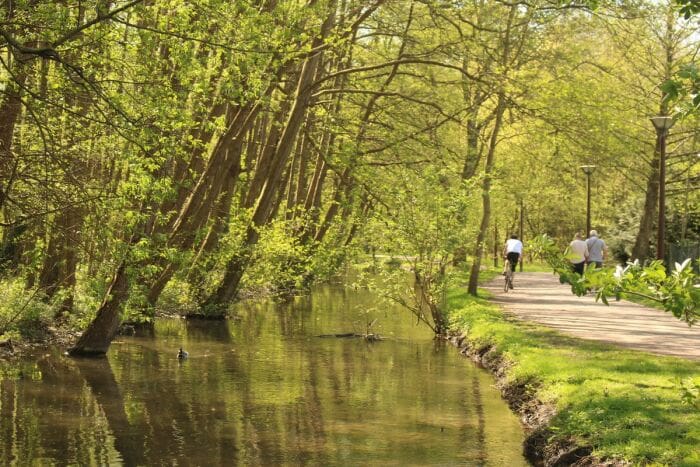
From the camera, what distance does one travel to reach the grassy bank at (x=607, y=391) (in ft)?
31.2

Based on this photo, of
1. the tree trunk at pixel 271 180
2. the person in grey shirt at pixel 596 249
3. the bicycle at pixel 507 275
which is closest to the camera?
the tree trunk at pixel 271 180

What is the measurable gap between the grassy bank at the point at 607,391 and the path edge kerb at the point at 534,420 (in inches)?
1.9

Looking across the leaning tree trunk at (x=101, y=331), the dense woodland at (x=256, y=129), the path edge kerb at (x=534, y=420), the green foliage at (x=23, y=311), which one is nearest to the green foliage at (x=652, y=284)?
the dense woodland at (x=256, y=129)

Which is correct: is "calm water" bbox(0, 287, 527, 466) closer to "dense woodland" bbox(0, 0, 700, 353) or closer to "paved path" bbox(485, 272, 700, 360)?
"dense woodland" bbox(0, 0, 700, 353)

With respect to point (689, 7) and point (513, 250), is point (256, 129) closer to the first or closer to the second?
point (513, 250)

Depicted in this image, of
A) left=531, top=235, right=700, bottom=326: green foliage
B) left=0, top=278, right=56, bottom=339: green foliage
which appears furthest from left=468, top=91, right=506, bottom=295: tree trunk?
left=531, top=235, right=700, bottom=326: green foliage

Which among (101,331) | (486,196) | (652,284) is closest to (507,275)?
(486,196)

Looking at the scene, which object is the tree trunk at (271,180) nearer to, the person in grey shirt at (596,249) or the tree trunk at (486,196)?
the tree trunk at (486,196)

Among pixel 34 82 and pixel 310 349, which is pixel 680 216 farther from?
pixel 34 82

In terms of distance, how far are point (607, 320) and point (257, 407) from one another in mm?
10575

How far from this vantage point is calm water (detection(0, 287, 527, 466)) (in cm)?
1064

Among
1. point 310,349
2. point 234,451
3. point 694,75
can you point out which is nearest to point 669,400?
point 234,451

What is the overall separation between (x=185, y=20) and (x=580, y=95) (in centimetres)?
1051

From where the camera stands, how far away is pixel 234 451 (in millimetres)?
10703
